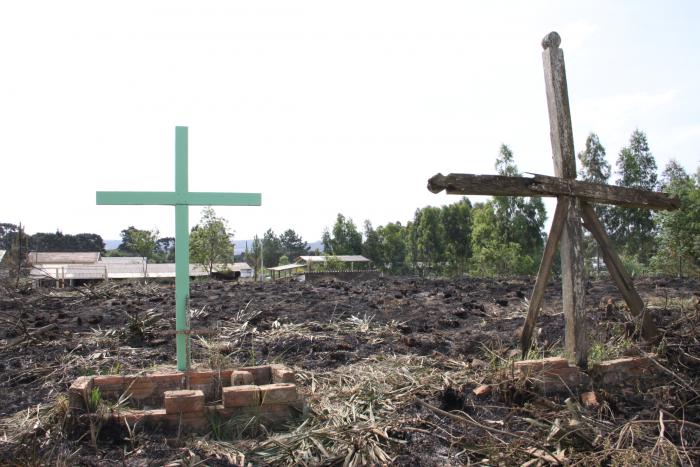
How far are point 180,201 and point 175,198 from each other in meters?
0.04

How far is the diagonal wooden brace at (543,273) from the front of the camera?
462cm

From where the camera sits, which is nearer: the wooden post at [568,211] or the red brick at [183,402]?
the red brick at [183,402]

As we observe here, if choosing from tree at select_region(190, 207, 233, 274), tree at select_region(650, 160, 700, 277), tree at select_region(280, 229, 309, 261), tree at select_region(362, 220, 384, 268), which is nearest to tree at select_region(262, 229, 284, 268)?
tree at select_region(280, 229, 309, 261)

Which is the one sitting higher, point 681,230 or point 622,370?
point 681,230

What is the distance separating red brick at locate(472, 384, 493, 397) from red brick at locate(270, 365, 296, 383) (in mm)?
1242

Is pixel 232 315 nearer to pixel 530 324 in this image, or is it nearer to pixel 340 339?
pixel 340 339

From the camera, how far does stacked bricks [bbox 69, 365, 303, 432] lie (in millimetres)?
3619

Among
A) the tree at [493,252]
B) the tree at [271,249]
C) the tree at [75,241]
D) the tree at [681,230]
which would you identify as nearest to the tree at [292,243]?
the tree at [271,249]

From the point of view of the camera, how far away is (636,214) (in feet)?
130

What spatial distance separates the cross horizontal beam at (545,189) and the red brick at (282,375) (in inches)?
62.3

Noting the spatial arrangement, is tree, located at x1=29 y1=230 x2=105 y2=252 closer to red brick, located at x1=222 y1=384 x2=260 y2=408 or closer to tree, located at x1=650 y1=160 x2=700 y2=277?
tree, located at x1=650 y1=160 x2=700 y2=277

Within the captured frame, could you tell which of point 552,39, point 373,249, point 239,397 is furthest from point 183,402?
point 373,249

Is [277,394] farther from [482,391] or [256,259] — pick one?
[256,259]

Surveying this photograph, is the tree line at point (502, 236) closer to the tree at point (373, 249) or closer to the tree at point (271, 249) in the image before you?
the tree at point (373, 249)
